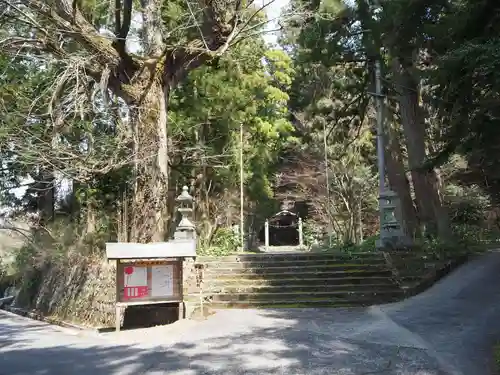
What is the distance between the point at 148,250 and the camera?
392 inches

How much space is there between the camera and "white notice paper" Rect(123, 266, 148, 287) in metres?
9.94

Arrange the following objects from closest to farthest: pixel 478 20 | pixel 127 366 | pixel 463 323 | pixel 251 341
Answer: pixel 127 366 < pixel 478 20 < pixel 251 341 < pixel 463 323

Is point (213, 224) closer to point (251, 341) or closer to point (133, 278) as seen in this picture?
point (133, 278)

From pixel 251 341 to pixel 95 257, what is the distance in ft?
23.5

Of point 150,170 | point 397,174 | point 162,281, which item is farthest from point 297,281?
point 397,174

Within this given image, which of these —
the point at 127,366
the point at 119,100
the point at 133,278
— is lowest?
the point at 127,366

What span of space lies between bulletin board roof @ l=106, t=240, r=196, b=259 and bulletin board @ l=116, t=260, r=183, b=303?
0.85ft

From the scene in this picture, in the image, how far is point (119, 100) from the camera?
1387 cm

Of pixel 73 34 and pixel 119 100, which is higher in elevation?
pixel 73 34

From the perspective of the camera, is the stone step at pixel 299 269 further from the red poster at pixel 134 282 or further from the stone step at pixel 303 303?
the red poster at pixel 134 282

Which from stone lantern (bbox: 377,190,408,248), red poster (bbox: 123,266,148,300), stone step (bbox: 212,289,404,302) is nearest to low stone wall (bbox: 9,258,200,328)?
stone step (bbox: 212,289,404,302)

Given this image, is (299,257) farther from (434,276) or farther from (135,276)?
(135,276)

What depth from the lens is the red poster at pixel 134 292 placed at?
32.5ft

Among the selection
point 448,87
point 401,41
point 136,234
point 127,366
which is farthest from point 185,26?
point 127,366
